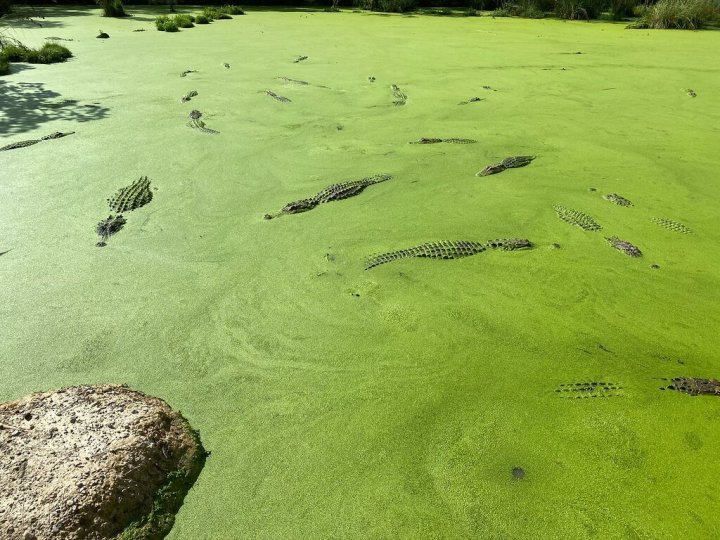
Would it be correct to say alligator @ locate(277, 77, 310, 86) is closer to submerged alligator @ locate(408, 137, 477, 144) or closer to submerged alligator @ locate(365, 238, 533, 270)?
submerged alligator @ locate(408, 137, 477, 144)

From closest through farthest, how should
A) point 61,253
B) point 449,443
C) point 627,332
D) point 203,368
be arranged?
point 449,443 → point 203,368 → point 627,332 → point 61,253

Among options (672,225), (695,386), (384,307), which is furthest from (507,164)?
(695,386)

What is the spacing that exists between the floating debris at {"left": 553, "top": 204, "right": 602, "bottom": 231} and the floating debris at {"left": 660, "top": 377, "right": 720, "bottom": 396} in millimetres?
803

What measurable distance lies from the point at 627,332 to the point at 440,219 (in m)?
0.82

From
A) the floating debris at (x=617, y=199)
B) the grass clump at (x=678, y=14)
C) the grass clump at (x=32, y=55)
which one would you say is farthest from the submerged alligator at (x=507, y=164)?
the grass clump at (x=678, y=14)


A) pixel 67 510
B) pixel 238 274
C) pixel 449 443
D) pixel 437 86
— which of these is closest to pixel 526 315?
pixel 449 443

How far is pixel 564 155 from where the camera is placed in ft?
8.31

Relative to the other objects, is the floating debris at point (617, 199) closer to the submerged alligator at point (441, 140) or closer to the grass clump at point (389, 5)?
the submerged alligator at point (441, 140)

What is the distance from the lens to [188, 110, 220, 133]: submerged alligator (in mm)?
2732

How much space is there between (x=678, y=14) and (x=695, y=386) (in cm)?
675

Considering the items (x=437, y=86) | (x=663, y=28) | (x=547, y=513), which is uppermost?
(x=663, y=28)

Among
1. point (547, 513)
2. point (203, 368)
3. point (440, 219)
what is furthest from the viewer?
point (440, 219)

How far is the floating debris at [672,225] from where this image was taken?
188cm

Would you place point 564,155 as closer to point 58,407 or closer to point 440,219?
point 440,219
